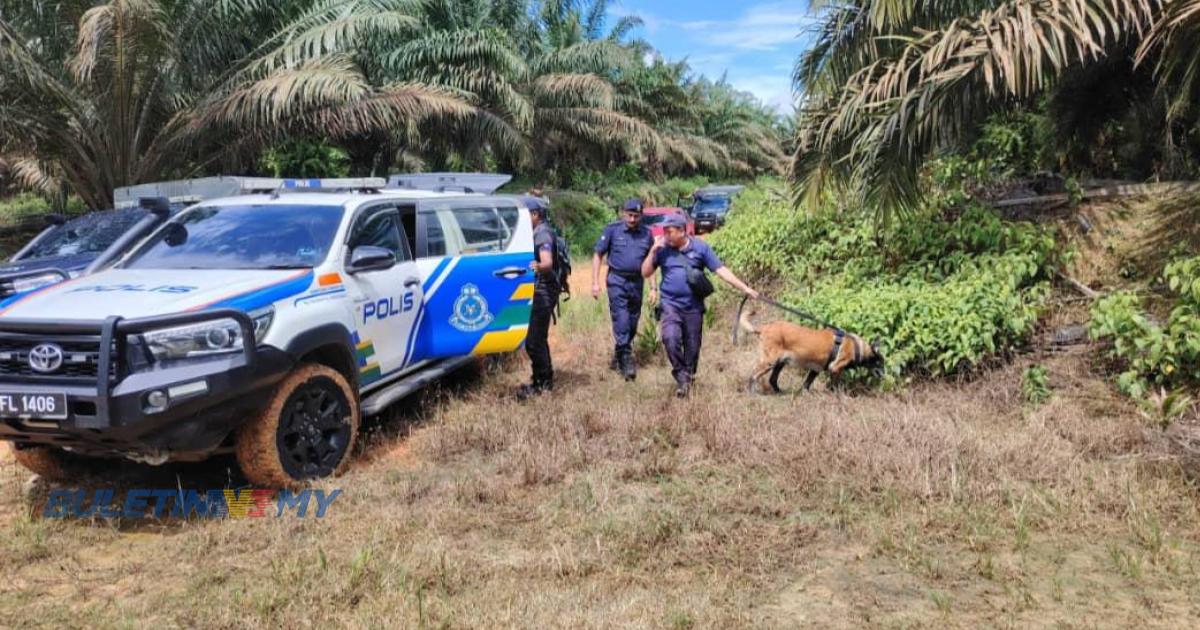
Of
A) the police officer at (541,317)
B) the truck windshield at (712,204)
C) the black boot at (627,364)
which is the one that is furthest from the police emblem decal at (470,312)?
the truck windshield at (712,204)

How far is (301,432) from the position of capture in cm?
473

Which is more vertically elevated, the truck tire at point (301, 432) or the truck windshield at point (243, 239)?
the truck windshield at point (243, 239)

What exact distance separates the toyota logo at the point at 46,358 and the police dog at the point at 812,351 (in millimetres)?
4875

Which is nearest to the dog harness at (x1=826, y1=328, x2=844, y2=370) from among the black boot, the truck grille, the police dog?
the police dog

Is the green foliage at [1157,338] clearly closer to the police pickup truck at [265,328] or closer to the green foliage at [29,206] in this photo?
the police pickup truck at [265,328]

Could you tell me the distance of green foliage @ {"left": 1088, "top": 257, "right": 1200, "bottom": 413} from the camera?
5.41 metres

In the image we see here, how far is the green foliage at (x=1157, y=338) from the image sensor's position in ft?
17.7

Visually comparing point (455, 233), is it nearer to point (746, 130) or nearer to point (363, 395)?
point (363, 395)

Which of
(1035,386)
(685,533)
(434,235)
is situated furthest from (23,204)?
(1035,386)

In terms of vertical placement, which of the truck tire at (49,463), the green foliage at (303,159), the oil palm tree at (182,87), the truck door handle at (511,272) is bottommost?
the truck tire at (49,463)

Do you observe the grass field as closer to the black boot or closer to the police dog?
the police dog

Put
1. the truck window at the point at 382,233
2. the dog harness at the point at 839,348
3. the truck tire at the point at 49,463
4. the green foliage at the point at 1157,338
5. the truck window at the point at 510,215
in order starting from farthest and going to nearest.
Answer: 1. the truck window at the point at 510,215
2. the dog harness at the point at 839,348
3. the truck window at the point at 382,233
4. the green foliage at the point at 1157,338
5. the truck tire at the point at 49,463

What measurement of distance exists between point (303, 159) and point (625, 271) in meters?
9.77

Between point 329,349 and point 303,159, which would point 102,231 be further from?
point 303,159
